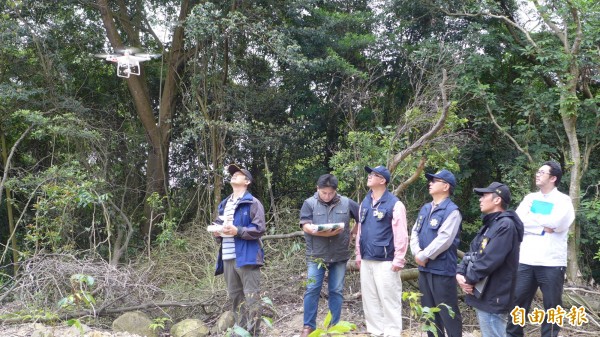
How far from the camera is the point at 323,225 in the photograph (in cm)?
501

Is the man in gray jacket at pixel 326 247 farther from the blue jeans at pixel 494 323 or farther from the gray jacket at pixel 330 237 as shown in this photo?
the blue jeans at pixel 494 323

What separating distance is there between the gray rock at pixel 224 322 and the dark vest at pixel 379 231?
1.63 metres

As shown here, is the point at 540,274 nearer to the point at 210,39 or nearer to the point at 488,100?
the point at 488,100

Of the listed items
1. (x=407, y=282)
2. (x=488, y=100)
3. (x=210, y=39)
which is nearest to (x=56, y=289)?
(x=407, y=282)

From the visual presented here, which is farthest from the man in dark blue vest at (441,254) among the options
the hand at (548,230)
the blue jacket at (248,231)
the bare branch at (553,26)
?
the bare branch at (553,26)

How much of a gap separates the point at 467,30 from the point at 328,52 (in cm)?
237

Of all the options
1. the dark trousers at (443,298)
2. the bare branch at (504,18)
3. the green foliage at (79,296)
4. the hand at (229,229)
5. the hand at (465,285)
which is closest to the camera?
the green foliage at (79,296)

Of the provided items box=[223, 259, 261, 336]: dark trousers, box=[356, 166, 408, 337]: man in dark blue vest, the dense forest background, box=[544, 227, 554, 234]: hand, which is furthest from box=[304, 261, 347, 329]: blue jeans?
the dense forest background

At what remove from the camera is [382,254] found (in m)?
4.84

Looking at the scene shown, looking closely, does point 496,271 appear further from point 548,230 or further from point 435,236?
point 548,230

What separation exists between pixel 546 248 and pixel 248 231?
241cm

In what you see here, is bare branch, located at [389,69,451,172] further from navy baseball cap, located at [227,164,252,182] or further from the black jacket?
the black jacket

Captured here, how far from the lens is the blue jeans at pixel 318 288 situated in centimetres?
509

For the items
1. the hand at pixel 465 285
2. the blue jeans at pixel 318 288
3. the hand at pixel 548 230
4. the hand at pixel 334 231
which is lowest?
the blue jeans at pixel 318 288
